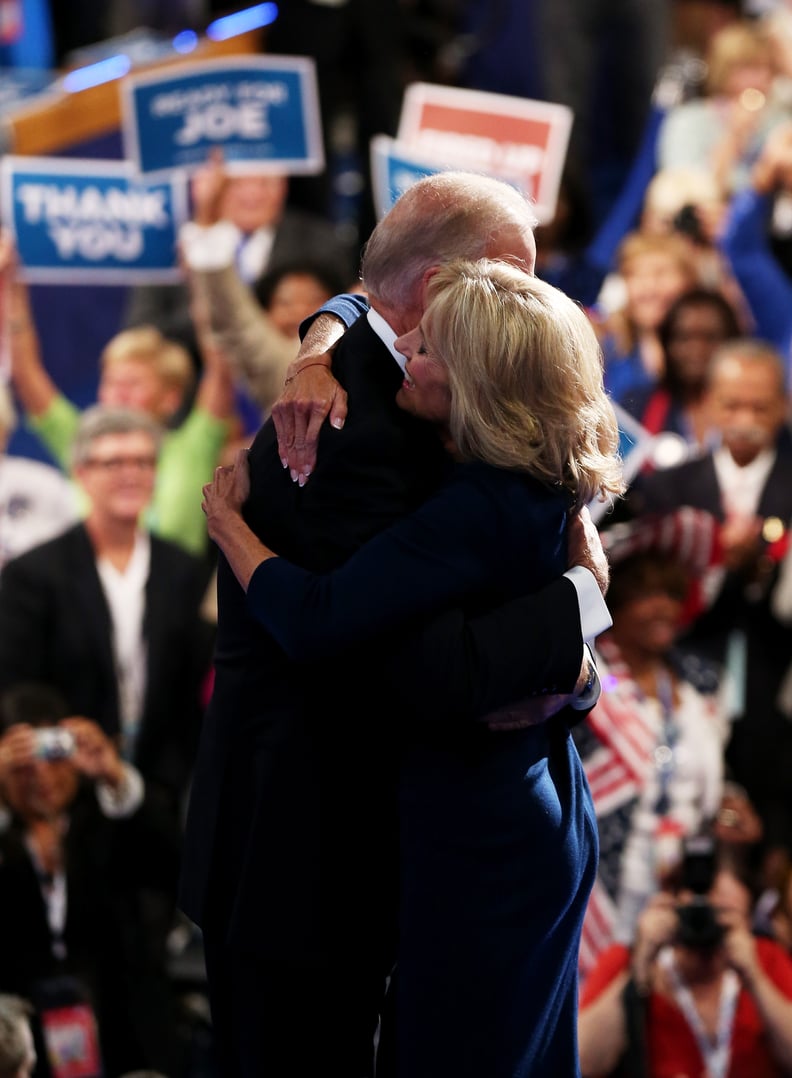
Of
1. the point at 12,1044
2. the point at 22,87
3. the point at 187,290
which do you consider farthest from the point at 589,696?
the point at 22,87

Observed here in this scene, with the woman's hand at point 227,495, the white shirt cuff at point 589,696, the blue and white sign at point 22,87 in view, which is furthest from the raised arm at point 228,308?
the white shirt cuff at point 589,696

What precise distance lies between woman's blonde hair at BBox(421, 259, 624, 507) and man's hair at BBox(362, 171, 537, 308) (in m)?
0.07

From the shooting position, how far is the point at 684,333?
16.0ft

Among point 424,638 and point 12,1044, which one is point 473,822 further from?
point 12,1044

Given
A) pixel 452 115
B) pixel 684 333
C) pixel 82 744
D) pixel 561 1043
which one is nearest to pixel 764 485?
pixel 684 333

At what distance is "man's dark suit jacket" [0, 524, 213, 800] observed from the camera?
177 inches

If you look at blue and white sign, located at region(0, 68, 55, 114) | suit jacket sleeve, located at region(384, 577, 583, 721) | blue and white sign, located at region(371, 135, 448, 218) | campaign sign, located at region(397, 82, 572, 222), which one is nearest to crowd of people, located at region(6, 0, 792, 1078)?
suit jacket sleeve, located at region(384, 577, 583, 721)

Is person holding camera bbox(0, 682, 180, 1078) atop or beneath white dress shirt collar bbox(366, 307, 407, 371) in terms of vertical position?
beneath

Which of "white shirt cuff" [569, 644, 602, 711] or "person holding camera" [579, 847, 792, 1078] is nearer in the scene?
"white shirt cuff" [569, 644, 602, 711]

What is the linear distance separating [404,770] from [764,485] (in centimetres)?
265

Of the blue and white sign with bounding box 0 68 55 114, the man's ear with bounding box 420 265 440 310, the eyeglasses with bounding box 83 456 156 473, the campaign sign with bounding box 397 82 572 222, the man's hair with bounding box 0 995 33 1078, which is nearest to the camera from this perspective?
the man's ear with bounding box 420 265 440 310

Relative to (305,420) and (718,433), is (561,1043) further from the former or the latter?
(718,433)

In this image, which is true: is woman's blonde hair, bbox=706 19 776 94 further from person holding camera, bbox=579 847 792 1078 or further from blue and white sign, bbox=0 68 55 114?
person holding camera, bbox=579 847 792 1078

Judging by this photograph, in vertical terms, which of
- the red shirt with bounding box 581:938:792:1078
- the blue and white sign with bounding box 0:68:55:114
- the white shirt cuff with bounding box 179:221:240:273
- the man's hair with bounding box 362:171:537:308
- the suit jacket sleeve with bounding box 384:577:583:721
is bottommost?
the red shirt with bounding box 581:938:792:1078
